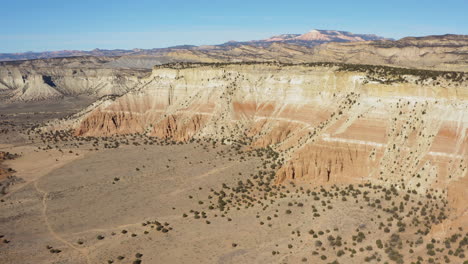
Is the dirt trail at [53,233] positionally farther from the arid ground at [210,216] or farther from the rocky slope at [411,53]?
the rocky slope at [411,53]

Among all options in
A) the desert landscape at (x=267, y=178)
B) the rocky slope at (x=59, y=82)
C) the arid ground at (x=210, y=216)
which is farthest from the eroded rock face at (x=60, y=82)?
the arid ground at (x=210, y=216)

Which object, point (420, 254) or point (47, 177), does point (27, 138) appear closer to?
point (47, 177)

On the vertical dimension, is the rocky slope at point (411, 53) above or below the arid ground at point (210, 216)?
above

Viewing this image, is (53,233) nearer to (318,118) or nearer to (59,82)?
(318,118)

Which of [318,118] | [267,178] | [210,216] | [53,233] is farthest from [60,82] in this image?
[210,216]

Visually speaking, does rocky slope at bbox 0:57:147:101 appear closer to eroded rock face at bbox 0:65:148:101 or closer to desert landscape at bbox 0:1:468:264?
eroded rock face at bbox 0:65:148:101
